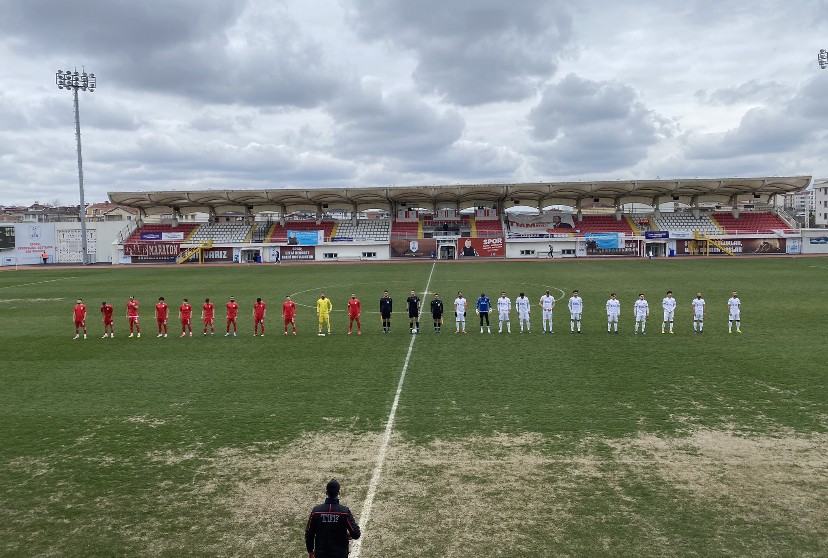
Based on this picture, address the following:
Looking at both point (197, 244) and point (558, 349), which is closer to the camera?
point (558, 349)

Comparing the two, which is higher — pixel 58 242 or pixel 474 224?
pixel 474 224

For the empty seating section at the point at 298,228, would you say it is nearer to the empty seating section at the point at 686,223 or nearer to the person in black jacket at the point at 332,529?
the empty seating section at the point at 686,223

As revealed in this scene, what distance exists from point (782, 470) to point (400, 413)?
642cm

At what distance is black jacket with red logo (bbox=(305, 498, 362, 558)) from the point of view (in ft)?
18.1

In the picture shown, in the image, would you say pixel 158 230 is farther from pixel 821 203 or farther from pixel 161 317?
pixel 821 203

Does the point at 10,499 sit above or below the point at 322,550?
below

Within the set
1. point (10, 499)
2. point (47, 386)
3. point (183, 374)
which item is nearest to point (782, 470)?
point (10, 499)

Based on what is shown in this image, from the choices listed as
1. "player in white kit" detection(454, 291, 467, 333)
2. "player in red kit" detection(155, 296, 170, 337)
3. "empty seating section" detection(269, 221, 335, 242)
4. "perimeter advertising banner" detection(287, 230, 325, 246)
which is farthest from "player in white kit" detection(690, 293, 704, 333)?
"empty seating section" detection(269, 221, 335, 242)

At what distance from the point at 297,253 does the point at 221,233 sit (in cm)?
1041

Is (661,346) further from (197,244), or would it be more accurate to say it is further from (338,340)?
(197,244)

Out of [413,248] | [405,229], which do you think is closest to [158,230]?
[405,229]

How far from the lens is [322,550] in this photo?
557 cm

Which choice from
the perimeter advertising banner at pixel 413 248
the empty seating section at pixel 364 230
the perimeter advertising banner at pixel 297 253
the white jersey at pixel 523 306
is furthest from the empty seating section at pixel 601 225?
the white jersey at pixel 523 306

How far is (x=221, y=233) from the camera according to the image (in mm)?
71062
